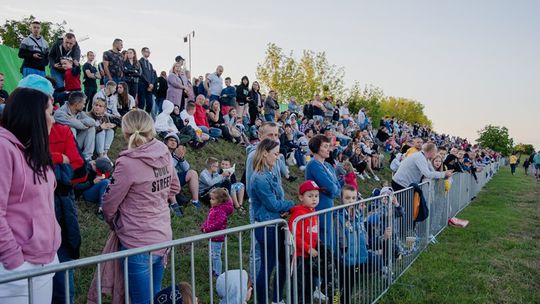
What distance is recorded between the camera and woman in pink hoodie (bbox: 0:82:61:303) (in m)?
2.62

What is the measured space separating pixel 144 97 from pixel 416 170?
8017 millimetres

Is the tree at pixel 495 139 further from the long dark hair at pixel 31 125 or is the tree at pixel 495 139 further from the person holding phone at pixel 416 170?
the long dark hair at pixel 31 125

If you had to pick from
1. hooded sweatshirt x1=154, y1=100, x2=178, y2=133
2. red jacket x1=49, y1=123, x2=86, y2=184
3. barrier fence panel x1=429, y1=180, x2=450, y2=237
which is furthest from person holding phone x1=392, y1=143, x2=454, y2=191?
red jacket x1=49, y1=123, x2=86, y2=184

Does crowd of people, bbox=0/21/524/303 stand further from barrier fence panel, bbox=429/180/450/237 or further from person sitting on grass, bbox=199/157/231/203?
barrier fence panel, bbox=429/180/450/237

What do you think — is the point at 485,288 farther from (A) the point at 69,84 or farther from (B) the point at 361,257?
(A) the point at 69,84

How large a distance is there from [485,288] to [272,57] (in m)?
46.9

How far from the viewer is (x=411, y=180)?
8.84 metres

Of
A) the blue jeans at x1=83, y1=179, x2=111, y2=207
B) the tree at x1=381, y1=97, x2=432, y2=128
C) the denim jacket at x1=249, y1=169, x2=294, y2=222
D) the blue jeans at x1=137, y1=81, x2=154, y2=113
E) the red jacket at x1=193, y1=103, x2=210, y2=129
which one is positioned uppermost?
the tree at x1=381, y1=97, x2=432, y2=128

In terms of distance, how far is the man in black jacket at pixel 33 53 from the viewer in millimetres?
10422

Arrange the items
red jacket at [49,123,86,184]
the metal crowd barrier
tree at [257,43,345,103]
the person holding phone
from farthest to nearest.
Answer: tree at [257,43,345,103] < the person holding phone < red jacket at [49,123,86,184] < the metal crowd barrier

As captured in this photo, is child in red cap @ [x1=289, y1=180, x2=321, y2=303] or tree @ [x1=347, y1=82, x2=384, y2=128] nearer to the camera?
child in red cap @ [x1=289, y1=180, x2=321, y2=303]

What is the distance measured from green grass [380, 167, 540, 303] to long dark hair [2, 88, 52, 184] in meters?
4.53

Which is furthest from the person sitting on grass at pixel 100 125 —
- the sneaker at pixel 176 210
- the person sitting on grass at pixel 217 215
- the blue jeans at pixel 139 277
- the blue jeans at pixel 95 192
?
the blue jeans at pixel 139 277

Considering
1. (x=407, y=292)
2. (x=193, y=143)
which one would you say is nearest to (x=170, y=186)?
(x=407, y=292)
